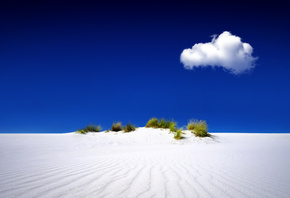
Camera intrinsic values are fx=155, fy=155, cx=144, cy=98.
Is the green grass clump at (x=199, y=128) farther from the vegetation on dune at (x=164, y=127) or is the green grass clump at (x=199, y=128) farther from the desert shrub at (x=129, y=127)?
the desert shrub at (x=129, y=127)

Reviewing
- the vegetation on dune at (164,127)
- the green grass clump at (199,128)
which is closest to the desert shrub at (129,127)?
the vegetation on dune at (164,127)

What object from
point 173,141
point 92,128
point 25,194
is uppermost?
point 92,128

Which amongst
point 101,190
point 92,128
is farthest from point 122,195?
point 92,128

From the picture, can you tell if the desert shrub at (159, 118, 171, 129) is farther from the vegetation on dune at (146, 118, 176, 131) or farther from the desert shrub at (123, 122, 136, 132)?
the desert shrub at (123, 122, 136, 132)

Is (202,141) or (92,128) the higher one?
(92,128)

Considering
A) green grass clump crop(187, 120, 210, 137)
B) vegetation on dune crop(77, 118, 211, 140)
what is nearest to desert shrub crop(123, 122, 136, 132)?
vegetation on dune crop(77, 118, 211, 140)

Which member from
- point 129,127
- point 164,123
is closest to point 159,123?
point 164,123

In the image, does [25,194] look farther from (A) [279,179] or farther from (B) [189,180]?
(A) [279,179]

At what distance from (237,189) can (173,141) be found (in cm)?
695

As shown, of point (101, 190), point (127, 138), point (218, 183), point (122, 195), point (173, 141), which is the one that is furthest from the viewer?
point (127, 138)

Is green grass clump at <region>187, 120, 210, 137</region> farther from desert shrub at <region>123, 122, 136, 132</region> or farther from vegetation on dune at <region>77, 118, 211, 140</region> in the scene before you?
desert shrub at <region>123, 122, 136, 132</region>

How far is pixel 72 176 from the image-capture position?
83.7 inches

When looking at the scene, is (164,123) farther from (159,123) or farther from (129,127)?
(129,127)

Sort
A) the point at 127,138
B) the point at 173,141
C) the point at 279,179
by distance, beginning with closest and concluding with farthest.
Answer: the point at 279,179 < the point at 173,141 < the point at 127,138
